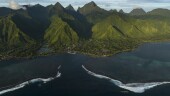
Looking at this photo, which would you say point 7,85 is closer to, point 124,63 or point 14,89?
point 14,89

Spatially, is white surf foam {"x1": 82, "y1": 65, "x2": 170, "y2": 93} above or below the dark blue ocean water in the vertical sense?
below

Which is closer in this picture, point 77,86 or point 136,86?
point 136,86

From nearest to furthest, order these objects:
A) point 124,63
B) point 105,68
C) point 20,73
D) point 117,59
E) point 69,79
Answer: point 69,79 → point 20,73 → point 105,68 → point 124,63 → point 117,59

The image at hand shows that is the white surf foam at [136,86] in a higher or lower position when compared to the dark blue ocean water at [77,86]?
lower

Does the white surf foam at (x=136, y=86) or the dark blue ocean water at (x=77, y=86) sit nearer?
the dark blue ocean water at (x=77, y=86)

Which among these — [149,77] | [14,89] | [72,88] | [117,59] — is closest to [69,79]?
[72,88]

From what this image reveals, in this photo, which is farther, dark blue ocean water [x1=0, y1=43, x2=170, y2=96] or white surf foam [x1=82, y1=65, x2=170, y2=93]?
white surf foam [x1=82, y1=65, x2=170, y2=93]

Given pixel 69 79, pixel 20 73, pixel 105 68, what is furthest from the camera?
pixel 105 68

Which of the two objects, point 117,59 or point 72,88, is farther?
point 117,59

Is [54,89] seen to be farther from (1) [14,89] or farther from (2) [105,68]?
(2) [105,68]

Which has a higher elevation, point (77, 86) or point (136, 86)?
point (77, 86)

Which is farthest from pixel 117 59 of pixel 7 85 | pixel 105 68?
pixel 7 85
